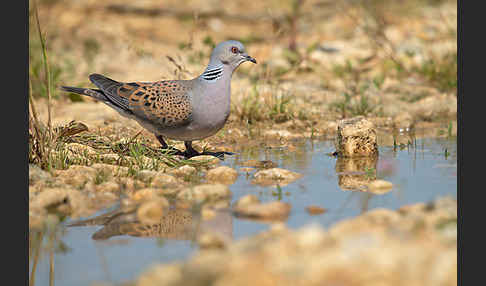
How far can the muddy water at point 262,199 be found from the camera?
3324 millimetres

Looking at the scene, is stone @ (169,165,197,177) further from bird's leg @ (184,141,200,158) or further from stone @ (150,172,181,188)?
bird's leg @ (184,141,200,158)

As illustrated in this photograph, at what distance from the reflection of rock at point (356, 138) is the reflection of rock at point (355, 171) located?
6 centimetres

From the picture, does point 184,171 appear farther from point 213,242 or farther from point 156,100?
point 213,242

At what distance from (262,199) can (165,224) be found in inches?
30.1

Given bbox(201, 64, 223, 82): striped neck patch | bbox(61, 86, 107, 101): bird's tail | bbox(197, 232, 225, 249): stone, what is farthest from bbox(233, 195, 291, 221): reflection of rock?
bbox(61, 86, 107, 101): bird's tail

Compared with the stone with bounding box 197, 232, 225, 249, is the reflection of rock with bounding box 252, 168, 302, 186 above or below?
above

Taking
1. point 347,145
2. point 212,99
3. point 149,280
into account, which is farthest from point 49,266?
point 347,145

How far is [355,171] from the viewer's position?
518 centimetres

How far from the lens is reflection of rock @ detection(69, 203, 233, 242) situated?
→ 3.73 m

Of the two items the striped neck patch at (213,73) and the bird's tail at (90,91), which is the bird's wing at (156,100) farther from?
the striped neck patch at (213,73)

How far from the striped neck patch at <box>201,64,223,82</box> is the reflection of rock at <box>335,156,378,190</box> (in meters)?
1.24

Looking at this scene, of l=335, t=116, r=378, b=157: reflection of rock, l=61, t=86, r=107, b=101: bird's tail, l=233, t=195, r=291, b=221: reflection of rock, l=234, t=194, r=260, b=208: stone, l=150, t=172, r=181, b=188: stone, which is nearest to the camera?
l=233, t=195, r=291, b=221: reflection of rock

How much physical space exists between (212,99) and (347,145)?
124cm

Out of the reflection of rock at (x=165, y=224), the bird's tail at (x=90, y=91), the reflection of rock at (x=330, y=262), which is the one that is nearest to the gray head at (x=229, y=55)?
the bird's tail at (x=90, y=91)
